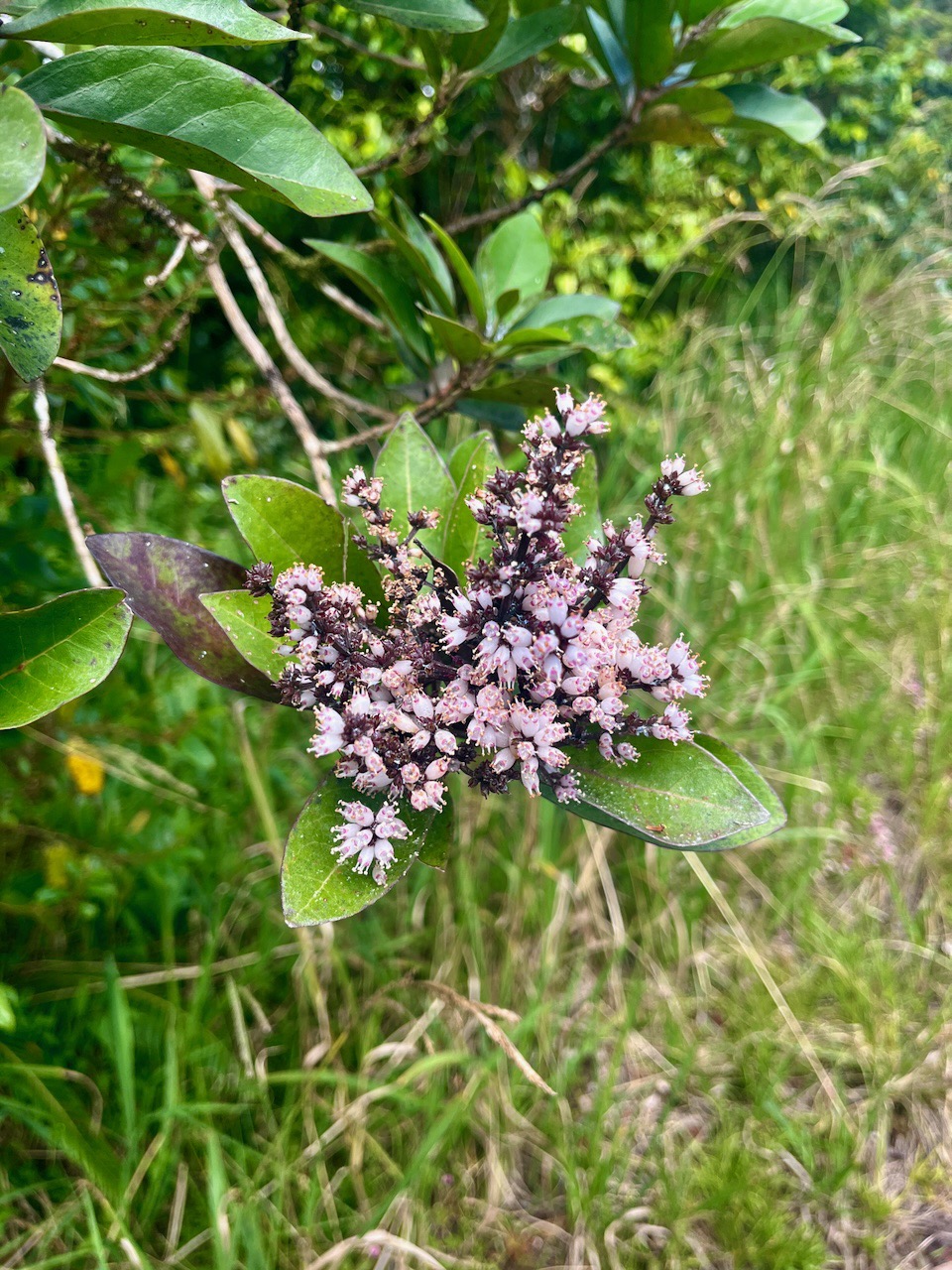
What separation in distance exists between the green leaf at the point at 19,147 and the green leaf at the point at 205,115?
8cm

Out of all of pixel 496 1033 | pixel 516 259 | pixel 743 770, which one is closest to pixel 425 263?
pixel 516 259

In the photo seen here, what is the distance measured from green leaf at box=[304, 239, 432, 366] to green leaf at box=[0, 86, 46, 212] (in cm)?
32

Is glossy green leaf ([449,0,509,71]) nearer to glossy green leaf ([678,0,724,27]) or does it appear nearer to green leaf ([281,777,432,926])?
glossy green leaf ([678,0,724,27])

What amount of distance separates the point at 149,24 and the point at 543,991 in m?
1.44

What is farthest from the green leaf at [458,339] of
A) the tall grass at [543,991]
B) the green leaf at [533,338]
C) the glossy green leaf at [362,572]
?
the tall grass at [543,991]

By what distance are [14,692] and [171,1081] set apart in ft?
3.13

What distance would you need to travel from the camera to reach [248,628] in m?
0.45

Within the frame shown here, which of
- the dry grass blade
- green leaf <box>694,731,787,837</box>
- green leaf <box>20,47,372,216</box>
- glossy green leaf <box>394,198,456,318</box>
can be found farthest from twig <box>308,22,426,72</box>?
the dry grass blade

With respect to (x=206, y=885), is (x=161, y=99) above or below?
above

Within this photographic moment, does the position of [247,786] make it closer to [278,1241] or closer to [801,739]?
[278,1241]

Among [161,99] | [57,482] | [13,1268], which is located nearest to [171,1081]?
[13,1268]

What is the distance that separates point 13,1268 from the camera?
108 centimetres

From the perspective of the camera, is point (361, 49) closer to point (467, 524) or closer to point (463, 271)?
point (463, 271)

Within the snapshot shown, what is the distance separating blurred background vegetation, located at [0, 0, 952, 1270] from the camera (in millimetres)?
1128
